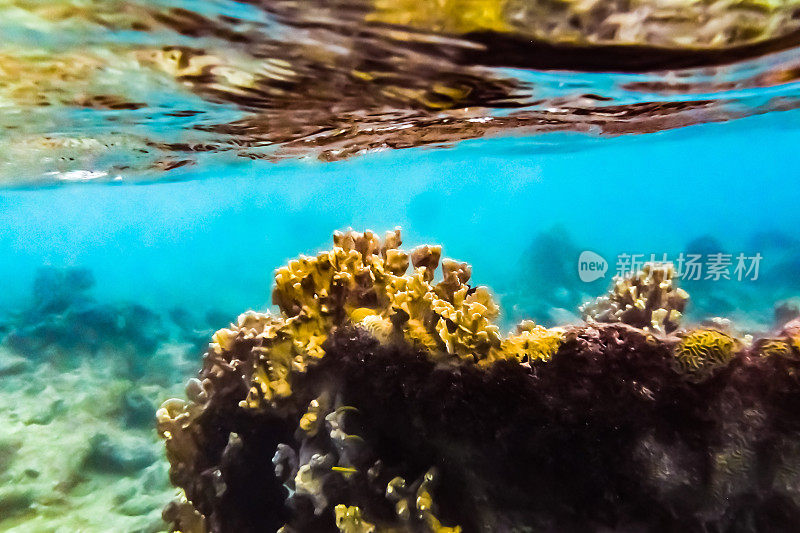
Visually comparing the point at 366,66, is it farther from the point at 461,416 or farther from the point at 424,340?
the point at 461,416

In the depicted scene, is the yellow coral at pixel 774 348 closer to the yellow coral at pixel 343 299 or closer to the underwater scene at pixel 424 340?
the underwater scene at pixel 424 340

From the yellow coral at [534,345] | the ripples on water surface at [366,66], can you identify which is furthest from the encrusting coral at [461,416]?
the ripples on water surface at [366,66]

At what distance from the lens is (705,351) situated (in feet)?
10.0

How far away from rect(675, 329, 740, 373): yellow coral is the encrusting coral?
0.01m

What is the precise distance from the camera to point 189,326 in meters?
17.8

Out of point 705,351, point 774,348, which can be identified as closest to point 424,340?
point 705,351

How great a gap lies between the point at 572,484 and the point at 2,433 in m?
10.4

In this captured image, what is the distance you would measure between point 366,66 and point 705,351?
153 inches

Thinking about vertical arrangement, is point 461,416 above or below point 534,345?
below

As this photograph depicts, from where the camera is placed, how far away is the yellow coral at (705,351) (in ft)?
9.96

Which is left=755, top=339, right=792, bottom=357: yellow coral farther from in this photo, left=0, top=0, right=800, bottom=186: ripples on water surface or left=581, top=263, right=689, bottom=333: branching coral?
left=0, top=0, right=800, bottom=186: ripples on water surface

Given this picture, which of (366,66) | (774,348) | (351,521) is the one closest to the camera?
(774,348)

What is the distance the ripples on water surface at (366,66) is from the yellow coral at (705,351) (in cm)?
250

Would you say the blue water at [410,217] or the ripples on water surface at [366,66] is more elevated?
the ripples on water surface at [366,66]
